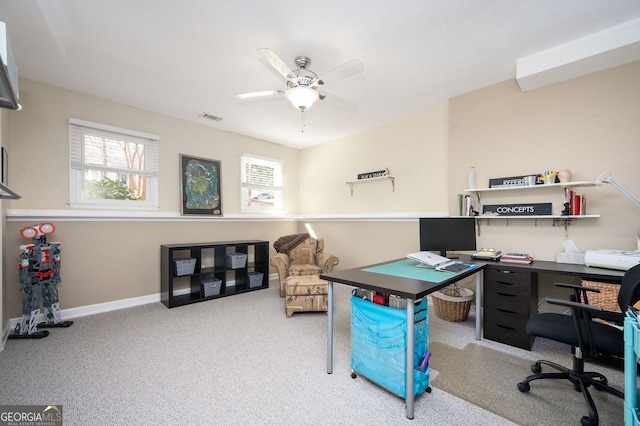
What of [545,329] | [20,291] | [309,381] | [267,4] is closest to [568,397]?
[545,329]

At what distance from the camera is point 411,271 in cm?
226

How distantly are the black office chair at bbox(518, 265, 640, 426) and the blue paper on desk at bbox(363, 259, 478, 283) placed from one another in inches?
25.5

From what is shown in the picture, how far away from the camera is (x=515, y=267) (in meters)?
2.52

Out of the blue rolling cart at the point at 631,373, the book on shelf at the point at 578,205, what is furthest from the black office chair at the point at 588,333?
the book on shelf at the point at 578,205

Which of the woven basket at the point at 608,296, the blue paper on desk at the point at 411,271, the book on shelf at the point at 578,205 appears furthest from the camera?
the book on shelf at the point at 578,205

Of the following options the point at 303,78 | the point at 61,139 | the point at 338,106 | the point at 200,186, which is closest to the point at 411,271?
the point at 303,78

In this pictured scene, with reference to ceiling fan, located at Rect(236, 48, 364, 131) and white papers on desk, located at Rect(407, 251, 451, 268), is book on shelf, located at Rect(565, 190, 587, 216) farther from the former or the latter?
ceiling fan, located at Rect(236, 48, 364, 131)

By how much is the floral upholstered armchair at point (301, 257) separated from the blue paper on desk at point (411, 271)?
165cm

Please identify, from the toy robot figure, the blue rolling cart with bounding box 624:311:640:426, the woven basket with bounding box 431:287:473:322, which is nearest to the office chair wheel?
the blue rolling cart with bounding box 624:311:640:426

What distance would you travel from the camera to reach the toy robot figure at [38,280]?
282cm

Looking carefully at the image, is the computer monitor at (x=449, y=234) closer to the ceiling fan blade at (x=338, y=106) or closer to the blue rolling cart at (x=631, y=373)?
the ceiling fan blade at (x=338, y=106)

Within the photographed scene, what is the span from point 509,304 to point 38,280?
15.9ft

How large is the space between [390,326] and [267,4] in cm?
250
